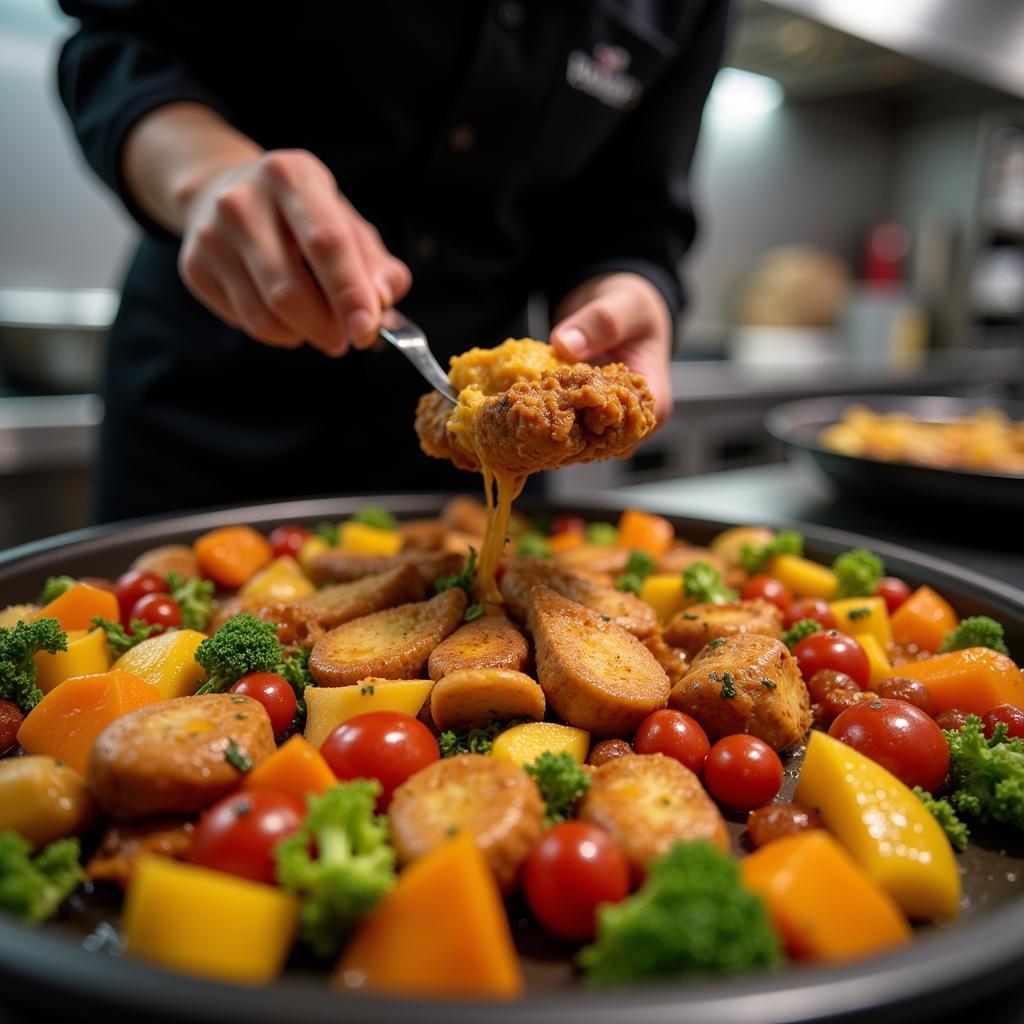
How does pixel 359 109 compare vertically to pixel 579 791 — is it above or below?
above

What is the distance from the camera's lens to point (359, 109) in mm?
2906

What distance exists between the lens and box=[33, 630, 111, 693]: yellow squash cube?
1.80m

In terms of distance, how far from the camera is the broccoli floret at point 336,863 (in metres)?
1.10

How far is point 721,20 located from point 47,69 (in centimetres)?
391

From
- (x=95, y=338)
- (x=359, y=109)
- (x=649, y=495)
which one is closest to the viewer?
(x=359, y=109)

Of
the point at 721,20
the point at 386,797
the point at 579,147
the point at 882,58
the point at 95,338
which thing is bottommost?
the point at 386,797

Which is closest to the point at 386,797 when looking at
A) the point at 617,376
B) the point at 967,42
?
the point at 617,376

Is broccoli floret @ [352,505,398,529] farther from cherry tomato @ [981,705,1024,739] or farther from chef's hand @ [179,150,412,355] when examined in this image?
cherry tomato @ [981,705,1024,739]

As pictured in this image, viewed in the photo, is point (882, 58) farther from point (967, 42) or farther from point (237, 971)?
point (237, 971)

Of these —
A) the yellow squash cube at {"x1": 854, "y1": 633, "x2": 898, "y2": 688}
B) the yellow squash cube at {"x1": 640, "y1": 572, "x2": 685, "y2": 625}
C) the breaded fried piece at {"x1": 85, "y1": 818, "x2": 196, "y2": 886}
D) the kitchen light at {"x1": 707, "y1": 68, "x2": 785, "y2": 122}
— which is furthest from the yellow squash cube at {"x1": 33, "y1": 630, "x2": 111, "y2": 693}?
the kitchen light at {"x1": 707, "y1": 68, "x2": 785, "y2": 122}

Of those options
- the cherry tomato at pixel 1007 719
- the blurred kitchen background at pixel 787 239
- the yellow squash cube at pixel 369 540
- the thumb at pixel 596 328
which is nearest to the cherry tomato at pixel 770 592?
the cherry tomato at pixel 1007 719

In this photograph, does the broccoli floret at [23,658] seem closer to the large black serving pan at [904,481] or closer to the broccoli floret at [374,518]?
the broccoli floret at [374,518]

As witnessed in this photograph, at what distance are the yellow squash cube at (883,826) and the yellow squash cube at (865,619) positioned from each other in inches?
25.8

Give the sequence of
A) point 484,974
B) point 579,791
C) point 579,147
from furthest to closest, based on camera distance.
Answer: point 579,147 → point 579,791 → point 484,974
